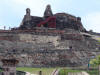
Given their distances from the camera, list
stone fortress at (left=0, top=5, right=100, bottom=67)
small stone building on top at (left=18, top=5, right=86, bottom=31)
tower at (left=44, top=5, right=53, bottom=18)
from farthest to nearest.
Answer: tower at (left=44, top=5, right=53, bottom=18)
small stone building on top at (left=18, top=5, right=86, bottom=31)
stone fortress at (left=0, top=5, right=100, bottom=67)

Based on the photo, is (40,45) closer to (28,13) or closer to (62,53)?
(62,53)

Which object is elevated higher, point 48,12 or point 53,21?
point 48,12

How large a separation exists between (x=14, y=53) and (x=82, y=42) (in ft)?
37.0

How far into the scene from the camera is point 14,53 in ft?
125

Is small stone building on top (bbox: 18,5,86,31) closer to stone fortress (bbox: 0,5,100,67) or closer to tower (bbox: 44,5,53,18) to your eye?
tower (bbox: 44,5,53,18)

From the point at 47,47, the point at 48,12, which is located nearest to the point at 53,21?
the point at 48,12

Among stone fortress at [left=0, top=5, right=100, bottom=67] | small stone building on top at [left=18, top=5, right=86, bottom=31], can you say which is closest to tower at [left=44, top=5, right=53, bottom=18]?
small stone building on top at [left=18, top=5, right=86, bottom=31]

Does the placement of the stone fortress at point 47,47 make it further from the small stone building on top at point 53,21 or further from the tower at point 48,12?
the tower at point 48,12

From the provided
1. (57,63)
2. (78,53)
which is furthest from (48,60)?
(78,53)

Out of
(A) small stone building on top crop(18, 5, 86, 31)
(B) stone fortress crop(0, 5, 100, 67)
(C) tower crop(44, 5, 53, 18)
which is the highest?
(C) tower crop(44, 5, 53, 18)

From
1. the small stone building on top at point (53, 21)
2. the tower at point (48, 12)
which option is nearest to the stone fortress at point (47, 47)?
the small stone building on top at point (53, 21)

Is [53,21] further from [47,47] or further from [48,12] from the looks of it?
[47,47]

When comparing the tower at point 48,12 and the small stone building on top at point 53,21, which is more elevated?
the tower at point 48,12

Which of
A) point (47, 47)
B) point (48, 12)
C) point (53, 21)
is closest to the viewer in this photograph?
point (47, 47)
